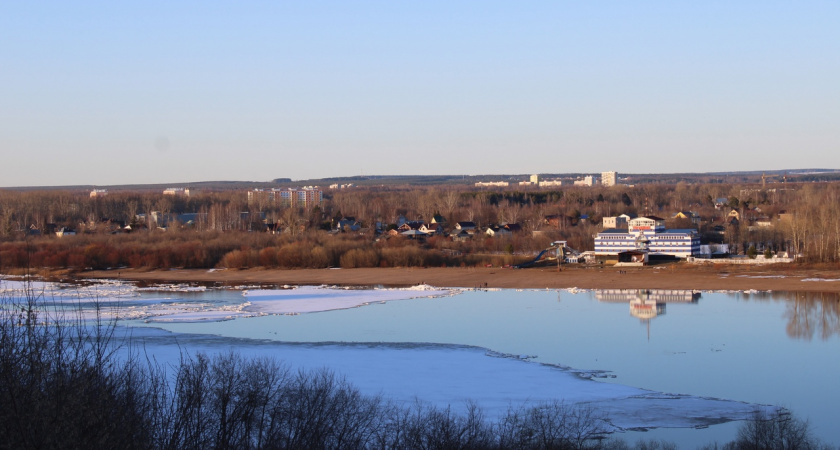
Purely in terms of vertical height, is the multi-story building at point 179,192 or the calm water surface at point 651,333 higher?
the multi-story building at point 179,192

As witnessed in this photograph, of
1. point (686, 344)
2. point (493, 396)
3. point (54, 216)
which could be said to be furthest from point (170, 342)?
point (54, 216)

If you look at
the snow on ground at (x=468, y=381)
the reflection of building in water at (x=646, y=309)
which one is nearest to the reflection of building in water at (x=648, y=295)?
the reflection of building in water at (x=646, y=309)

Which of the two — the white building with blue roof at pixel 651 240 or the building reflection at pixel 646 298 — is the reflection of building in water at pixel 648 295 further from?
the white building with blue roof at pixel 651 240

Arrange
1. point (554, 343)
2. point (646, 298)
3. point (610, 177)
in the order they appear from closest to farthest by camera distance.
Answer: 1. point (554, 343)
2. point (646, 298)
3. point (610, 177)

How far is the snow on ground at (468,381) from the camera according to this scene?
8734 mm

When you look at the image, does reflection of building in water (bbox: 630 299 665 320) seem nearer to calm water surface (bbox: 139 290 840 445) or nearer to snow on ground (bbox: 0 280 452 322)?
calm water surface (bbox: 139 290 840 445)

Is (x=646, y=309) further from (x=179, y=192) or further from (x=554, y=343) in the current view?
(x=179, y=192)

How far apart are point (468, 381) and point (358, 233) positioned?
26857 millimetres

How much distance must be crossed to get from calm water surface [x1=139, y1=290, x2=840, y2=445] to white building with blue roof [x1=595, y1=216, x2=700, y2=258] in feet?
22.8

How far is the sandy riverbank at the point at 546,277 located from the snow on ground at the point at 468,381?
1041cm

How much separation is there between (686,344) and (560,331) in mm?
2235

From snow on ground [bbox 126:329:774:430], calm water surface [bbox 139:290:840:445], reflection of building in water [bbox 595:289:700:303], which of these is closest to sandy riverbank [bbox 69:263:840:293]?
reflection of building in water [bbox 595:289:700:303]

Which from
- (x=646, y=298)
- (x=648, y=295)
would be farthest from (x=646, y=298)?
(x=648, y=295)

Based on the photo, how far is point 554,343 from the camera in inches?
517
